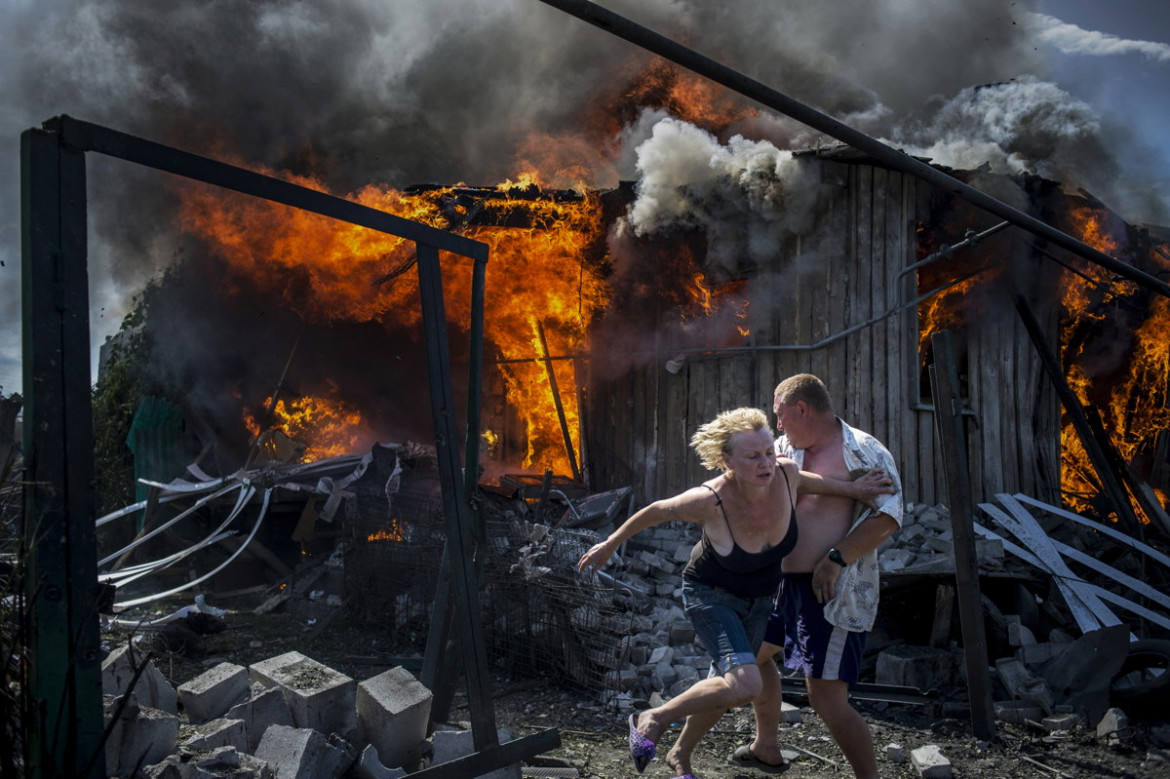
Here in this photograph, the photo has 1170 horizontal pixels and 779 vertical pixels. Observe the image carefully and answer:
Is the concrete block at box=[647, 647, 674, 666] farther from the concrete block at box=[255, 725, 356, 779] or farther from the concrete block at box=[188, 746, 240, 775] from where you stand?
the concrete block at box=[188, 746, 240, 775]

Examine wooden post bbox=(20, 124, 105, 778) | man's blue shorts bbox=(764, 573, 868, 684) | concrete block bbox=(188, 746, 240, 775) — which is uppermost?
wooden post bbox=(20, 124, 105, 778)

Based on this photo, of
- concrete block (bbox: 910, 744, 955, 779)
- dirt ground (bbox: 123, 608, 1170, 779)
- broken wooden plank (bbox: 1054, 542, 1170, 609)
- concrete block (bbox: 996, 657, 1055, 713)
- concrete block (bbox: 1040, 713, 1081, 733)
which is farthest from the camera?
broken wooden plank (bbox: 1054, 542, 1170, 609)

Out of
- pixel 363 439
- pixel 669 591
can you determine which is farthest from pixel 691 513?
pixel 363 439

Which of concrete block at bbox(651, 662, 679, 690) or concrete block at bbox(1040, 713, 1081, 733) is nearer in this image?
concrete block at bbox(1040, 713, 1081, 733)

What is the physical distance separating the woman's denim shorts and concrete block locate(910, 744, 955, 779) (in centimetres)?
147

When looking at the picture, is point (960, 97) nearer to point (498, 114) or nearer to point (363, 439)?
point (498, 114)

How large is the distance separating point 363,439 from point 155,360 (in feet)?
11.9

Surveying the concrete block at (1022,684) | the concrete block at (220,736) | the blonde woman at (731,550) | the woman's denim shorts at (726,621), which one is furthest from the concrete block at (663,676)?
the concrete block at (220,736)

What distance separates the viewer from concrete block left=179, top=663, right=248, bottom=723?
4648 millimetres

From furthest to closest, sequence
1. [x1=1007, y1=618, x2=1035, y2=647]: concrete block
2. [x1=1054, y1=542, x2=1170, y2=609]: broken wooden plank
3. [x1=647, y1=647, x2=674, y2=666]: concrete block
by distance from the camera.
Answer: [x1=1054, y1=542, x2=1170, y2=609]: broken wooden plank < [x1=1007, y1=618, x2=1035, y2=647]: concrete block < [x1=647, y1=647, x2=674, y2=666]: concrete block

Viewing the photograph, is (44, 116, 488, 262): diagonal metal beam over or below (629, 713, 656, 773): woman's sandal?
over

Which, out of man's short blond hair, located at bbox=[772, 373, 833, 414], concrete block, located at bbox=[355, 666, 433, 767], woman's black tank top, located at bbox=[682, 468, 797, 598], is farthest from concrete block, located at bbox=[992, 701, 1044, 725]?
concrete block, located at bbox=[355, 666, 433, 767]

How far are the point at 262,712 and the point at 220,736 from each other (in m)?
0.35

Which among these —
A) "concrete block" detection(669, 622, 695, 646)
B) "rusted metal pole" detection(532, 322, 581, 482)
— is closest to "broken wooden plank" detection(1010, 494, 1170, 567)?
"concrete block" detection(669, 622, 695, 646)
